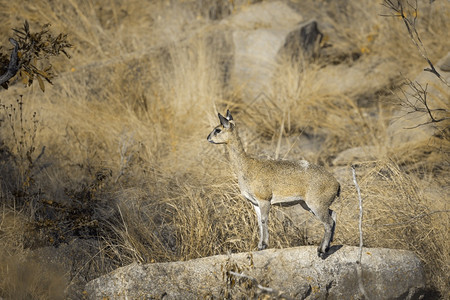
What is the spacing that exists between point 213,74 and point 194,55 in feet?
2.45

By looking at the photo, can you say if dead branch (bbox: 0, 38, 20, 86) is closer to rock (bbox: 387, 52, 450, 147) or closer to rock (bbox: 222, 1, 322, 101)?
rock (bbox: 387, 52, 450, 147)

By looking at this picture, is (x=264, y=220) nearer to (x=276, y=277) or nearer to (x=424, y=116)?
(x=276, y=277)

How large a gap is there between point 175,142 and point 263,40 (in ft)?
14.2

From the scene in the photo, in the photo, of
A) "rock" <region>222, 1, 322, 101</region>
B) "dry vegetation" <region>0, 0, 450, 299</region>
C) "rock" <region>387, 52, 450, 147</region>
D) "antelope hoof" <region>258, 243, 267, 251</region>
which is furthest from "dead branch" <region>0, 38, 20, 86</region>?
"rock" <region>222, 1, 322, 101</region>

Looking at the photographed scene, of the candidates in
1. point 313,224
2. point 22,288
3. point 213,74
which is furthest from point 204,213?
point 213,74

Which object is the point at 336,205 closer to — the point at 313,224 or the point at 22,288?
the point at 313,224

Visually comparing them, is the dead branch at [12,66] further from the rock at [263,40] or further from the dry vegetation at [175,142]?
the rock at [263,40]

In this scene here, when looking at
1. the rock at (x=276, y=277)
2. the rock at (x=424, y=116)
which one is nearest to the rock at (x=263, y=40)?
the rock at (x=424, y=116)

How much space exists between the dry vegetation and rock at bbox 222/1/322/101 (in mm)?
504

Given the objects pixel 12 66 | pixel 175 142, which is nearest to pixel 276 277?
pixel 12 66

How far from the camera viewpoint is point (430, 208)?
24.8 ft

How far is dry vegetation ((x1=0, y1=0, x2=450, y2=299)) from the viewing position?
7277 mm

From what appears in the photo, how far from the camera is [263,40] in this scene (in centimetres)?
1402

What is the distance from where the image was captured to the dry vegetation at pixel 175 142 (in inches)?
287
